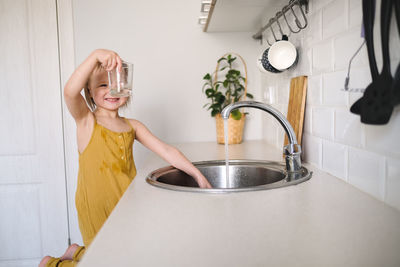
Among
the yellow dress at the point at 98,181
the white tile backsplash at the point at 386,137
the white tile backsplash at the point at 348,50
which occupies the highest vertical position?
the white tile backsplash at the point at 348,50

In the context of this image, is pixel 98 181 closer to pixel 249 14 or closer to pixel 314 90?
pixel 314 90

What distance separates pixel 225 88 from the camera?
6.44 feet

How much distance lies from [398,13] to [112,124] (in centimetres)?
102

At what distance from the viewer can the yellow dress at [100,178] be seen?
1.24 metres

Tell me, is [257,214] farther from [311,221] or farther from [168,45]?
[168,45]

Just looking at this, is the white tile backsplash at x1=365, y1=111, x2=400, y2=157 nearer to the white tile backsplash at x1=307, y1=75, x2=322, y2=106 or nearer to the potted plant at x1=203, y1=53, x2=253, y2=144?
the white tile backsplash at x1=307, y1=75, x2=322, y2=106

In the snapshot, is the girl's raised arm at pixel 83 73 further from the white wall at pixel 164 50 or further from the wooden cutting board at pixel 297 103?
the white wall at pixel 164 50

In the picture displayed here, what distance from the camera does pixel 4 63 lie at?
2.01 metres

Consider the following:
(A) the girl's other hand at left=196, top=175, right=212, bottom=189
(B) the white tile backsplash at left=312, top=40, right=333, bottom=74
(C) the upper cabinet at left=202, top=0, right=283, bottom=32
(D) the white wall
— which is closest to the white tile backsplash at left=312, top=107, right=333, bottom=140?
(B) the white tile backsplash at left=312, top=40, right=333, bottom=74

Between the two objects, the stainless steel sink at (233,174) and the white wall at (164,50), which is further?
the white wall at (164,50)

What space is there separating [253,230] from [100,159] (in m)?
0.81

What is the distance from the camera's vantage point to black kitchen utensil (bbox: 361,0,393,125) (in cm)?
63

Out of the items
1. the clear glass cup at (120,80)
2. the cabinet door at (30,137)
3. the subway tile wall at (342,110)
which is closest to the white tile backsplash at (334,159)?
the subway tile wall at (342,110)

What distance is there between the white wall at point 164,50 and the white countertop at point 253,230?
1.10m
